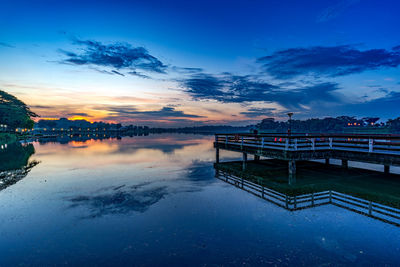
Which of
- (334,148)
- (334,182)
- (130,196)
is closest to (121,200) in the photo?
(130,196)

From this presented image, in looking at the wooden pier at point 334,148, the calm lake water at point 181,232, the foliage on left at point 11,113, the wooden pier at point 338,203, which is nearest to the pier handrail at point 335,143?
the wooden pier at point 334,148

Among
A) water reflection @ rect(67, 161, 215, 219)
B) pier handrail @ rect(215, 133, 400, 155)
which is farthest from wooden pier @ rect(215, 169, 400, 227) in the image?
water reflection @ rect(67, 161, 215, 219)

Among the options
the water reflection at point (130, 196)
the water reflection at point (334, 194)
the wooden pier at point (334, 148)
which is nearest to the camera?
the water reflection at point (334, 194)

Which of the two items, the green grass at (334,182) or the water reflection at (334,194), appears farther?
the green grass at (334,182)

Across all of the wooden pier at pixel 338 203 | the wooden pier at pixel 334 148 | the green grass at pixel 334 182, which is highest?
the wooden pier at pixel 334 148

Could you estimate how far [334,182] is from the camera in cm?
1569

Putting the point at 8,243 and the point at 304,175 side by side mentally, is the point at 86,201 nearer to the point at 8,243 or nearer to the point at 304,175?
the point at 8,243

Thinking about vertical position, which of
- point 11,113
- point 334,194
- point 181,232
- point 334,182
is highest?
point 11,113

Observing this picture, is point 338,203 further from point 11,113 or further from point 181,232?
point 11,113

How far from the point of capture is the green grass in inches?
506

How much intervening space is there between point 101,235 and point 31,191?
1132 centimetres

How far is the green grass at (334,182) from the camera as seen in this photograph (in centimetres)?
1286

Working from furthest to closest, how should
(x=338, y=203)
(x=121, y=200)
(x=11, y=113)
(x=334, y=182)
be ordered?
(x=11, y=113), (x=334, y=182), (x=121, y=200), (x=338, y=203)

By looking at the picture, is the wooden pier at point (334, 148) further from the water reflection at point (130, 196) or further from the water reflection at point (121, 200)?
the water reflection at point (121, 200)
